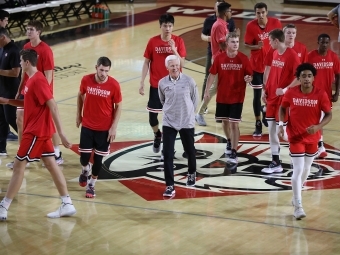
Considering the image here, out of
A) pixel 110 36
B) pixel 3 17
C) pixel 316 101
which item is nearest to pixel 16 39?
pixel 110 36

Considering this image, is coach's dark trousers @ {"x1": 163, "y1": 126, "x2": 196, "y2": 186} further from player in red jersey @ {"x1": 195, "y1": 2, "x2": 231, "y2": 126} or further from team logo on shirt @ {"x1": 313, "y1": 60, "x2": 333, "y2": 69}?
player in red jersey @ {"x1": 195, "y1": 2, "x2": 231, "y2": 126}

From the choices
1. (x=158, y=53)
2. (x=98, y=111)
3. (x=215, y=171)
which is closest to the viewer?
(x=98, y=111)

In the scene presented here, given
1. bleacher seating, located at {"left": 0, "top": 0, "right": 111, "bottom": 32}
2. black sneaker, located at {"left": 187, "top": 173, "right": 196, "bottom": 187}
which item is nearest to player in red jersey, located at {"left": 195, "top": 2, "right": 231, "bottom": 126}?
black sneaker, located at {"left": 187, "top": 173, "right": 196, "bottom": 187}

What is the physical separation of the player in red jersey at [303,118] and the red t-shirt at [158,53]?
2448mm

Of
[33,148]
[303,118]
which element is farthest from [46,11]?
[303,118]

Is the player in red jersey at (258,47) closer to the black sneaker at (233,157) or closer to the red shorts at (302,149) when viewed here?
the black sneaker at (233,157)

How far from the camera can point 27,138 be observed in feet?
27.0

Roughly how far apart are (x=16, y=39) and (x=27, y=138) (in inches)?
452

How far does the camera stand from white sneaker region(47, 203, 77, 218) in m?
8.48

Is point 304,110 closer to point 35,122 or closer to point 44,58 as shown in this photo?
point 35,122

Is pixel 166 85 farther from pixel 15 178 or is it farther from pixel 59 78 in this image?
pixel 59 78

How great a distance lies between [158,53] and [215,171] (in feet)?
5.76

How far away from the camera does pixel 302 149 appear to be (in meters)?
8.49

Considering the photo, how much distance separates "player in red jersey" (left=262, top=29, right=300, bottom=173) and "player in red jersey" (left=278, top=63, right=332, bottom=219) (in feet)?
5.06
